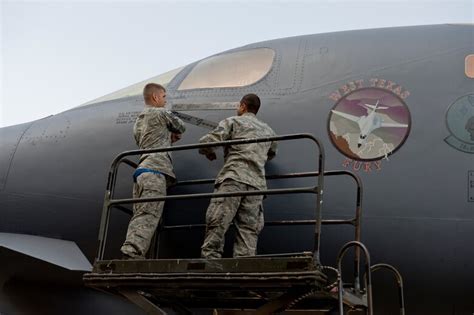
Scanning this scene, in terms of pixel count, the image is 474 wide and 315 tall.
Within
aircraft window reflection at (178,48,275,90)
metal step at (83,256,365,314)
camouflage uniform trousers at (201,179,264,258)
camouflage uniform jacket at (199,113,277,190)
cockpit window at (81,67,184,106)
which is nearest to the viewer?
metal step at (83,256,365,314)

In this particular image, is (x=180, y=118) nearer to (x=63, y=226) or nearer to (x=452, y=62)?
(x=63, y=226)

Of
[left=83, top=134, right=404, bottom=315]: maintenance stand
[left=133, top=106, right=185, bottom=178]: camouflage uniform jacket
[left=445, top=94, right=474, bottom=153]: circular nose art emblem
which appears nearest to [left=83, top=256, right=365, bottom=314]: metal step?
[left=83, top=134, right=404, bottom=315]: maintenance stand

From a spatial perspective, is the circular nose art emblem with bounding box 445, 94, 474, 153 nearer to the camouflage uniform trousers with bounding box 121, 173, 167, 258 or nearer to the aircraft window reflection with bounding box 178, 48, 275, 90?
the aircraft window reflection with bounding box 178, 48, 275, 90

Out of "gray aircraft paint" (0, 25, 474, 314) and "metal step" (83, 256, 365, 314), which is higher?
"gray aircraft paint" (0, 25, 474, 314)

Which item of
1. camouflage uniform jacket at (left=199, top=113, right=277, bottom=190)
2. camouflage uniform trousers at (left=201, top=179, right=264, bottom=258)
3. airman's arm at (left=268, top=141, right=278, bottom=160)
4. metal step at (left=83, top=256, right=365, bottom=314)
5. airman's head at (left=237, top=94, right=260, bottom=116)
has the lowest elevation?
metal step at (left=83, top=256, right=365, bottom=314)

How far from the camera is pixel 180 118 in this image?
22.8 feet

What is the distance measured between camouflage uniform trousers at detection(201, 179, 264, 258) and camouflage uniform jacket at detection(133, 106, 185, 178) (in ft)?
2.47

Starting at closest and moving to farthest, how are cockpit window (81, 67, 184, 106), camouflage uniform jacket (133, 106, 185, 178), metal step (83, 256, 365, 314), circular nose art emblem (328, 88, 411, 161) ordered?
1. metal step (83, 256, 365, 314)
2. camouflage uniform jacket (133, 106, 185, 178)
3. circular nose art emblem (328, 88, 411, 161)
4. cockpit window (81, 67, 184, 106)

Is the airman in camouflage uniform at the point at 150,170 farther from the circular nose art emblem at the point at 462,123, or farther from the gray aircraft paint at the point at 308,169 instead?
the circular nose art emblem at the point at 462,123

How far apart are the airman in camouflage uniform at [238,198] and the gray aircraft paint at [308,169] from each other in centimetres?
77

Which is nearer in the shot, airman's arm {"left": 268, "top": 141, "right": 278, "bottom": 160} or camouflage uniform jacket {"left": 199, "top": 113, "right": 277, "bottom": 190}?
camouflage uniform jacket {"left": 199, "top": 113, "right": 277, "bottom": 190}

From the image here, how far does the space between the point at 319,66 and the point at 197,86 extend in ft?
4.47

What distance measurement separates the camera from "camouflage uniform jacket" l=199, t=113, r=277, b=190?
5.73 metres

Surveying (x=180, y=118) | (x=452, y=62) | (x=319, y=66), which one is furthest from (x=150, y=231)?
(x=452, y=62)
